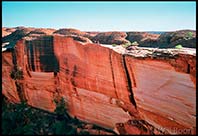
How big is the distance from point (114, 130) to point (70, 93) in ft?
9.78

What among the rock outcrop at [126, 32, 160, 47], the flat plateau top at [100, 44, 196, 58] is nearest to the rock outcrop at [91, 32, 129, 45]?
the rock outcrop at [126, 32, 160, 47]

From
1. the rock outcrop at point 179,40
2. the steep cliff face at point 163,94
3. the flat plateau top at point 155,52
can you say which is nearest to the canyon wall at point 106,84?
the steep cliff face at point 163,94

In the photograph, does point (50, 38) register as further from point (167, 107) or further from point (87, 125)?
point (167, 107)

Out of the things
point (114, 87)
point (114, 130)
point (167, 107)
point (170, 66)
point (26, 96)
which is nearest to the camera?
point (170, 66)

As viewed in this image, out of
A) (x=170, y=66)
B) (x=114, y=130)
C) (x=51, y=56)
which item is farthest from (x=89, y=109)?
(x=170, y=66)

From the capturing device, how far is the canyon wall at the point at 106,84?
9766 mm

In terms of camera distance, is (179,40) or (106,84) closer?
(106,84)

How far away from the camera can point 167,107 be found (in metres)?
10.3

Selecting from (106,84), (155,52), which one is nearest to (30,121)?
(106,84)

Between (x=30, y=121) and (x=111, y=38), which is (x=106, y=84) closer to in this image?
(x=30, y=121)

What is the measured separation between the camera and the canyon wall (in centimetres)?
977

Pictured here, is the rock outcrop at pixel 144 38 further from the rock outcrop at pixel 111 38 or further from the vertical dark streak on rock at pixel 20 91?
the vertical dark streak on rock at pixel 20 91

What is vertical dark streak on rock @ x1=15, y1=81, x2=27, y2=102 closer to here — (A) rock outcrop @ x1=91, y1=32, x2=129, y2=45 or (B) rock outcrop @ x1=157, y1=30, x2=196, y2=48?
(A) rock outcrop @ x1=91, y1=32, x2=129, y2=45

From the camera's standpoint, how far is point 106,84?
454 inches
